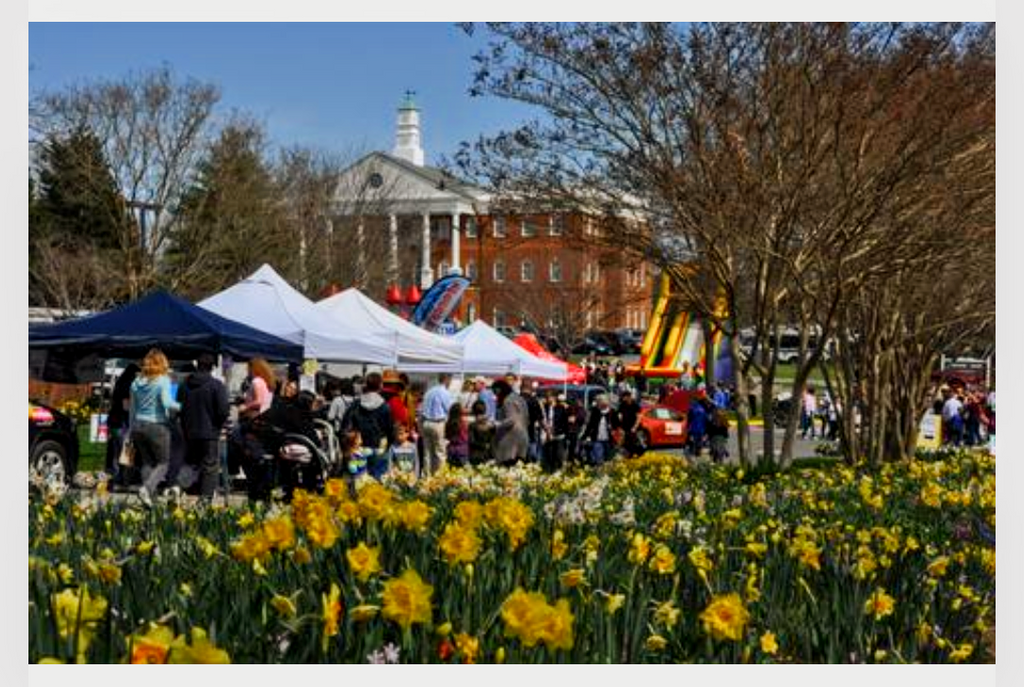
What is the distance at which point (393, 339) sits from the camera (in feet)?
78.3

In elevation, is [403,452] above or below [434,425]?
below

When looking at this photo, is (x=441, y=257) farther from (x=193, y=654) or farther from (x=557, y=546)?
(x=193, y=654)

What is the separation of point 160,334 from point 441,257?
40677 millimetres

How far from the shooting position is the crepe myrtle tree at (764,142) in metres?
15.0

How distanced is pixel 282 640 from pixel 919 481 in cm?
1001

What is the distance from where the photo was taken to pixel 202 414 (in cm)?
1506

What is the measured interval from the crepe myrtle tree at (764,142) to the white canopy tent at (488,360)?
9.45 m

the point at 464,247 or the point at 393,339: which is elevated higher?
the point at 464,247

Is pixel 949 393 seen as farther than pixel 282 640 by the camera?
Yes

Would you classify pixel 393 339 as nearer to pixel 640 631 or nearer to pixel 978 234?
pixel 978 234

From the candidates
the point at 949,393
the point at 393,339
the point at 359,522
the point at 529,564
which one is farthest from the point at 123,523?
the point at 949,393

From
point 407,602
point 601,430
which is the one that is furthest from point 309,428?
point 407,602

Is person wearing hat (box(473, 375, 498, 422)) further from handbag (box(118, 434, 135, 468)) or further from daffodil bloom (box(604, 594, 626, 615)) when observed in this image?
daffodil bloom (box(604, 594, 626, 615))

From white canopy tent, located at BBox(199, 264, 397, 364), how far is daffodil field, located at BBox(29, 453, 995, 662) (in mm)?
12858
